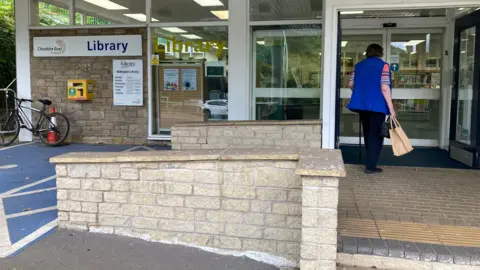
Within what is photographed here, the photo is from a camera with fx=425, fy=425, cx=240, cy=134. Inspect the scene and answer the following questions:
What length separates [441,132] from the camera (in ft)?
27.5

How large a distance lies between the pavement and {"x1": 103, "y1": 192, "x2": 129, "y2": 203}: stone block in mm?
693

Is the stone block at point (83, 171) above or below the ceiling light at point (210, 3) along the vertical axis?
below

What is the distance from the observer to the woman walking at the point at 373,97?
567cm

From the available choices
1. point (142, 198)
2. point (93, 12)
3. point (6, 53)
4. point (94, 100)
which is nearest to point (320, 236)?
point (142, 198)

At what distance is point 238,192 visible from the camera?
361cm

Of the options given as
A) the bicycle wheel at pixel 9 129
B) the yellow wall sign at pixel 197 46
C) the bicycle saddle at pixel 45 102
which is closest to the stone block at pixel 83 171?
the yellow wall sign at pixel 197 46

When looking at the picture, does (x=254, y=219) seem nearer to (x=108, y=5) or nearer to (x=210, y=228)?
(x=210, y=228)

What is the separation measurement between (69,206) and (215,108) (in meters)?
5.39

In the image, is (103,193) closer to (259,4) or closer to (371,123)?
(371,123)

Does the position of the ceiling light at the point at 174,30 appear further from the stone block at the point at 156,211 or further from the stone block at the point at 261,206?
the stone block at the point at 261,206

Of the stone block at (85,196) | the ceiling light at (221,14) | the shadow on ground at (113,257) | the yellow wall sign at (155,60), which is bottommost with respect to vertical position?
the shadow on ground at (113,257)

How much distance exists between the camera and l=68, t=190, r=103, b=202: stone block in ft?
13.0

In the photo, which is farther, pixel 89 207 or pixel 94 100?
pixel 94 100

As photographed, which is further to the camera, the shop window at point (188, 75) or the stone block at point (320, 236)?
the shop window at point (188, 75)
